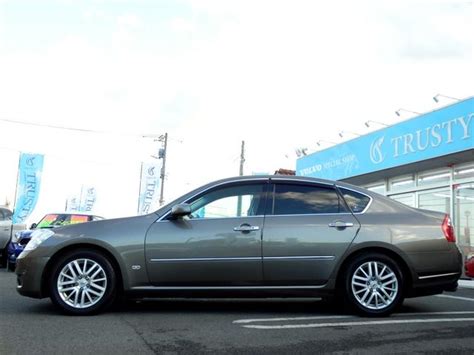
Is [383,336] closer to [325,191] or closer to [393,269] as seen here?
[393,269]

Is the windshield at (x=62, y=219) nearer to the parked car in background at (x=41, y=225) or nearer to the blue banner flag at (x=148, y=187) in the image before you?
the parked car in background at (x=41, y=225)

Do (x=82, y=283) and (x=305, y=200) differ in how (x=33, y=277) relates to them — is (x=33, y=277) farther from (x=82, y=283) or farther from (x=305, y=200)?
(x=305, y=200)

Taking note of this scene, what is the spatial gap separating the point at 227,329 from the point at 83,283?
5.52 ft

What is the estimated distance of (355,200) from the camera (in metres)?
6.22

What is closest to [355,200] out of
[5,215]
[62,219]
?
[62,219]

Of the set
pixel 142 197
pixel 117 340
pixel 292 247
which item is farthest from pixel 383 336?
pixel 142 197

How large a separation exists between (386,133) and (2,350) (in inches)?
492

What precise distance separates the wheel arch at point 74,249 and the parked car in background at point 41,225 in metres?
6.54

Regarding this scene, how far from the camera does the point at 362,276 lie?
5.88m

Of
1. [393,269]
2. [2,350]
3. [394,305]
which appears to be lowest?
[2,350]

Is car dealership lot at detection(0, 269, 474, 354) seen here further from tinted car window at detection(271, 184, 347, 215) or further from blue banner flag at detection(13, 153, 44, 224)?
blue banner flag at detection(13, 153, 44, 224)

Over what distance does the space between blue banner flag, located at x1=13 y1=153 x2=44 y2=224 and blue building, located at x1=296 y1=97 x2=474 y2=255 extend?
48.0 feet

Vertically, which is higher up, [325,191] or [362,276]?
[325,191]

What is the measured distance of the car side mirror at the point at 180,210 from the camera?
579 centimetres
